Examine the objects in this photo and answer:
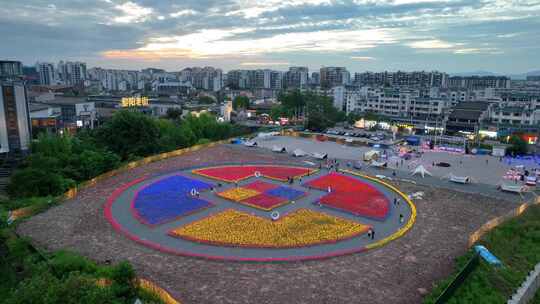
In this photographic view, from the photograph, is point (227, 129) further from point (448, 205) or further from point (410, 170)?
point (448, 205)

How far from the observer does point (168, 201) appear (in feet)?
107

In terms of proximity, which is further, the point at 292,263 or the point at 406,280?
the point at 292,263

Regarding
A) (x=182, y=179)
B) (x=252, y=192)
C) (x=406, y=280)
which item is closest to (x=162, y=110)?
(x=182, y=179)

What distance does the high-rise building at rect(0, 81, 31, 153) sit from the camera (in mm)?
54031

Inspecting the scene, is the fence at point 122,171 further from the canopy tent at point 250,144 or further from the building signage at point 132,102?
the building signage at point 132,102

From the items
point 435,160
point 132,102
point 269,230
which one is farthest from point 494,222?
point 132,102

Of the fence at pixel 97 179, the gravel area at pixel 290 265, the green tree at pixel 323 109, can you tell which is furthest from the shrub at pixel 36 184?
the green tree at pixel 323 109

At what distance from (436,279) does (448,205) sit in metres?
14.7

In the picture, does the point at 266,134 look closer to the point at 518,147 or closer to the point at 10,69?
the point at 518,147

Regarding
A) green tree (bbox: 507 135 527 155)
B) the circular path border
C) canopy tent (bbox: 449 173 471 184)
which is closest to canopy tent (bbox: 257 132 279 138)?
canopy tent (bbox: 449 173 471 184)

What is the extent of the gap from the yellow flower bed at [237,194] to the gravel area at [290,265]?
1114cm

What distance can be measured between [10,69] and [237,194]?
46.3m

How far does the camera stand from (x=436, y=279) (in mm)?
19734

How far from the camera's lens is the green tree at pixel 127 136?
164 feet
